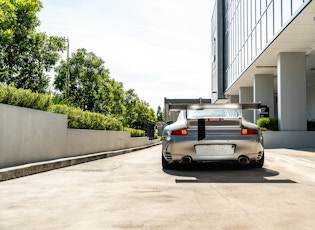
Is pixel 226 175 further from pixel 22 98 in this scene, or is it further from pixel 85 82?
pixel 85 82

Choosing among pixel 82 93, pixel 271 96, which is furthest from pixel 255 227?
pixel 82 93

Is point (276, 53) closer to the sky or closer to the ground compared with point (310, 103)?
closer to the sky

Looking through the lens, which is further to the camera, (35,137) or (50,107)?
(50,107)

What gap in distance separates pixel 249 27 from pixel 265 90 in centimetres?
469

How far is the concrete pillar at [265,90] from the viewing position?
86.5ft

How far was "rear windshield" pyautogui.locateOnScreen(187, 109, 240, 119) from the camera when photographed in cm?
787

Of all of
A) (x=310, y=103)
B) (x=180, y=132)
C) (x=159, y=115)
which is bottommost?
(x=180, y=132)

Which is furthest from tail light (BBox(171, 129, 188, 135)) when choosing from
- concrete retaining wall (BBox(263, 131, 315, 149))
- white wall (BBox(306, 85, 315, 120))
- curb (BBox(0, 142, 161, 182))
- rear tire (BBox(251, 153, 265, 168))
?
white wall (BBox(306, 85, 315, 120))

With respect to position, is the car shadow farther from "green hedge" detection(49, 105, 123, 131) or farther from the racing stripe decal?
"green hedge" detection(49, 105, 123, 131)

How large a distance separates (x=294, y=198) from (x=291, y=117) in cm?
1615

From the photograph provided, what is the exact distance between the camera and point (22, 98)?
8547 millimetres

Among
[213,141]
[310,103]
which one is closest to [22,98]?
[213,141]

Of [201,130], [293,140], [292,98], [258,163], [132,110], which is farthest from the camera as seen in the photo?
[132,110]

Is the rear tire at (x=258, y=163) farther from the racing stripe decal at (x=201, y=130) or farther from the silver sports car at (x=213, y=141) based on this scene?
the racing stripe decal at (x=201, y=130)
